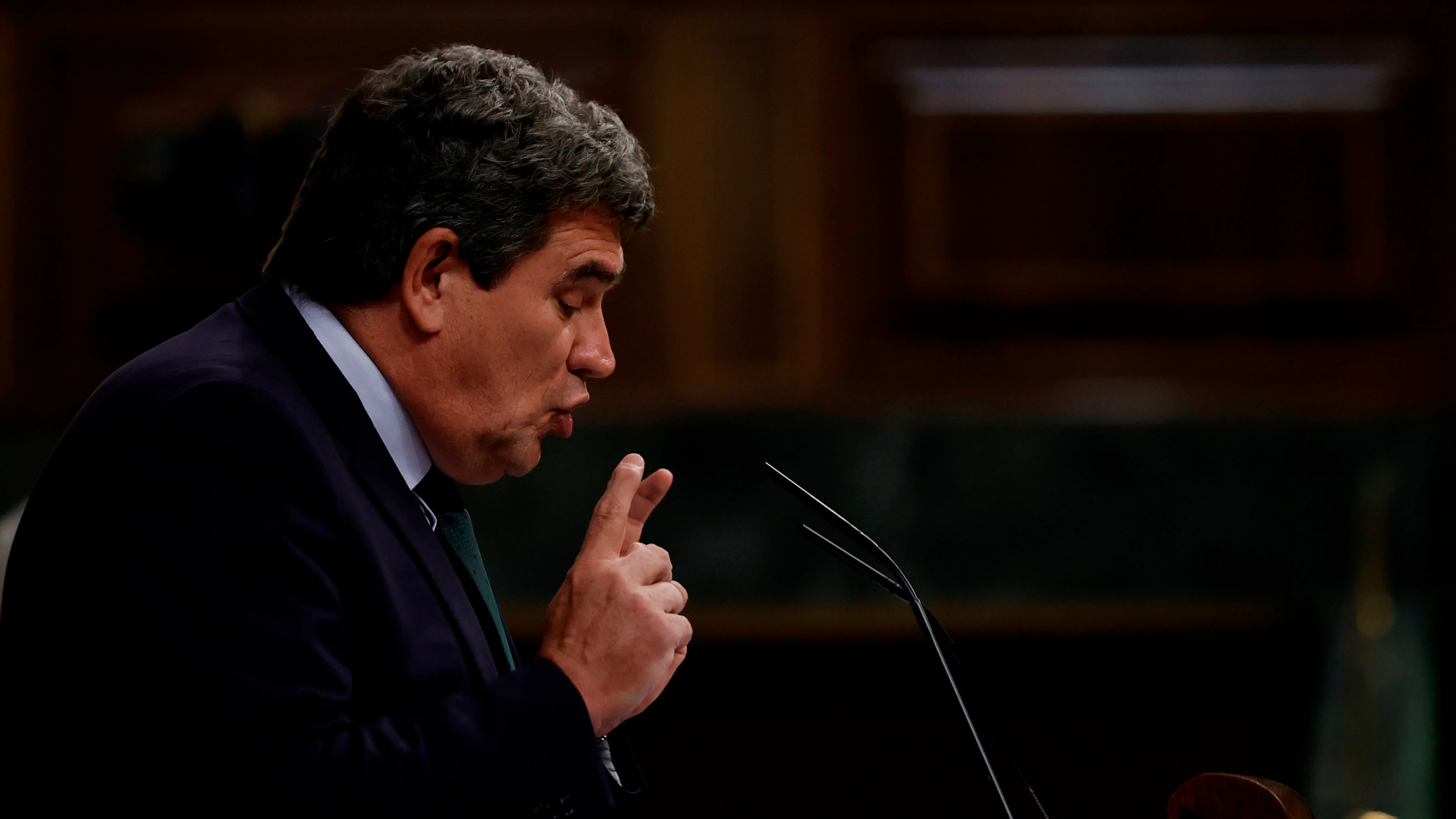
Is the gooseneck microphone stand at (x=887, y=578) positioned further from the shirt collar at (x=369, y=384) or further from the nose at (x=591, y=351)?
the shirt collar at (x=369, y=384)

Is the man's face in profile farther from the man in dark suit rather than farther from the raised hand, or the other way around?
the raised hand

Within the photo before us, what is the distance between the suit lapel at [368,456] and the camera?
49.6 inches

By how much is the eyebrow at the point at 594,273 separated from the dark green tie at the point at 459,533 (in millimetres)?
277

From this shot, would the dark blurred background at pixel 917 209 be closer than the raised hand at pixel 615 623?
No

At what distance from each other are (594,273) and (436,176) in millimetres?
196

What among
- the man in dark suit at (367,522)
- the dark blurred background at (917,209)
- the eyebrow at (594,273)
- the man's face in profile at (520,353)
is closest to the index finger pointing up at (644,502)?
the man in dark suit at (367,522)

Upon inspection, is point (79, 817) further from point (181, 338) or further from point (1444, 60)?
point (1444, 60)

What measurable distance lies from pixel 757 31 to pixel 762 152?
0.96 feet

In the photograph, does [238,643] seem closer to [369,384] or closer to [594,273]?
[369,384]

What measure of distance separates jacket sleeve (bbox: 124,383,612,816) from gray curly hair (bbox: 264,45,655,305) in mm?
246

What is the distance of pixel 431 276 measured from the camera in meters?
1.35

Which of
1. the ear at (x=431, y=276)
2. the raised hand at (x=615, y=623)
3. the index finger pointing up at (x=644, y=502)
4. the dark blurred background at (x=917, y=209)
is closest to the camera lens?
the raised hand at (x=615, y=623)

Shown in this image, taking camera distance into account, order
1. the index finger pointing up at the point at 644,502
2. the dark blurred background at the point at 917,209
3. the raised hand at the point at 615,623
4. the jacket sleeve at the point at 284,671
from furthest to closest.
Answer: the dark blurred background at the point at 917,209 → the index finger pointing up at the point at 644,502 → the raised hand at the point at 615,623 → the jacket sleeve at the point at 284,671

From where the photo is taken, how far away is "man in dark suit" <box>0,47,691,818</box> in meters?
1.05
